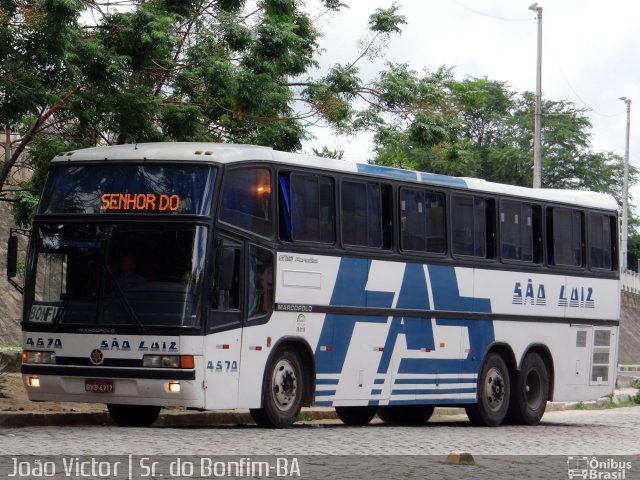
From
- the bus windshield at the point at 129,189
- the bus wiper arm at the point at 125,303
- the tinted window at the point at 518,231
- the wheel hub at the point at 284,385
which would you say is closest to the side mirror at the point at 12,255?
the bus windshield at the point at 129,189

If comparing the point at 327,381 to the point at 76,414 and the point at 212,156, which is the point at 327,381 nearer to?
the point at 76,414

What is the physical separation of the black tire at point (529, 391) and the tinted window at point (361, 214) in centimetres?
417

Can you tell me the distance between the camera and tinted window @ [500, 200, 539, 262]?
21781 mm

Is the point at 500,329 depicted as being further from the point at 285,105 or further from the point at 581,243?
the point at 285,105

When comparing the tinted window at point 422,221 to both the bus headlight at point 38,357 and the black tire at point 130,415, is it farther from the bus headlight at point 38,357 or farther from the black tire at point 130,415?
the bus headlight at point 38,357

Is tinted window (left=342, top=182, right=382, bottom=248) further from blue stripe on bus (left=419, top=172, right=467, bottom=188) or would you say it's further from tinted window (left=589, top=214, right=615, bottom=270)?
tinted window (left=589, top=214, right=615, bottom=270)

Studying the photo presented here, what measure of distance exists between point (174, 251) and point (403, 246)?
4483mm

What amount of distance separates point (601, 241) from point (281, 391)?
8.62 m

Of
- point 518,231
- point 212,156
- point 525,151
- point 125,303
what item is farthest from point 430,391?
point 525,151

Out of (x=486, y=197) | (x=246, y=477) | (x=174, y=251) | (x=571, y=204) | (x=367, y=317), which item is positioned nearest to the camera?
(x=246, y=477)

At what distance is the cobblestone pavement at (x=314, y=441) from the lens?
1313cm

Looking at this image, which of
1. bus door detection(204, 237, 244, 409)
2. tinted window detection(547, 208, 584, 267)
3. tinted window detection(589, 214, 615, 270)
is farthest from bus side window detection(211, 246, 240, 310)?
tinted window detection(589, 214, 615, 270)

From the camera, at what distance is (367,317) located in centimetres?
1898

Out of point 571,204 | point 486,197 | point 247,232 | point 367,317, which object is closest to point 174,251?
point 247,232
